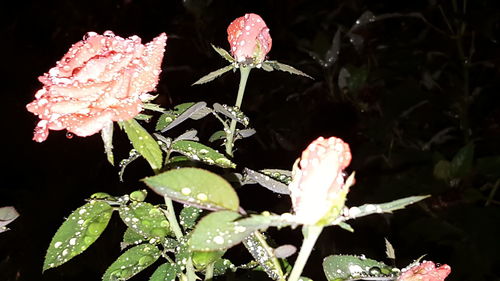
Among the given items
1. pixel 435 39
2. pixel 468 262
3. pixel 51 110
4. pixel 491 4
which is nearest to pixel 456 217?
pixel 468 262

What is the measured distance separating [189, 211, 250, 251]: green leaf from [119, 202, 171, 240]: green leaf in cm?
11

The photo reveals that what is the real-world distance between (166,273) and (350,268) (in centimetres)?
15

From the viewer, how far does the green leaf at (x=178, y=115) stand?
0.39 meters

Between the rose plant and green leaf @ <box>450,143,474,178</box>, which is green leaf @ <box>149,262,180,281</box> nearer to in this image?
the rose plant

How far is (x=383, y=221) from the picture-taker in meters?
1.10

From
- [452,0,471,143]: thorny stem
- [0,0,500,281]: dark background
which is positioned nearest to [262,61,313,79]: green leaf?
[0,0,500,281]: dark background

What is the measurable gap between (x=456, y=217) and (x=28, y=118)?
3.89 feet

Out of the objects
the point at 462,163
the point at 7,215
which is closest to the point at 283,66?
the point at 7,215

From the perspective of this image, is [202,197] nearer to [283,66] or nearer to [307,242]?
[307,242]

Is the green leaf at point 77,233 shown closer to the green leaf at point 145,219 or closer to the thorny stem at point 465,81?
the green leaf at point 145,219

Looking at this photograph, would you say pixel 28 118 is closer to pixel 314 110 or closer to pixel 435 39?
pixel 314 110

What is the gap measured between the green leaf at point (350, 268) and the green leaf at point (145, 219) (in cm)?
14

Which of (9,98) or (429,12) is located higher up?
(9,98)

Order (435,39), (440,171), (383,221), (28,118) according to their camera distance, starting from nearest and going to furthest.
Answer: (440,171), (383,221), (435,39), (28,118)
